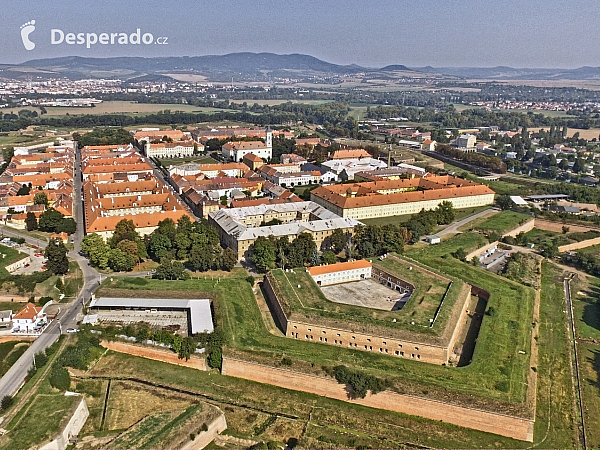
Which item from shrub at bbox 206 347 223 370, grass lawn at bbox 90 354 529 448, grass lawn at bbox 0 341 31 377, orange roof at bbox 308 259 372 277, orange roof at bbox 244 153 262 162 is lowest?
grass lawn at bbox 90 354 529 448

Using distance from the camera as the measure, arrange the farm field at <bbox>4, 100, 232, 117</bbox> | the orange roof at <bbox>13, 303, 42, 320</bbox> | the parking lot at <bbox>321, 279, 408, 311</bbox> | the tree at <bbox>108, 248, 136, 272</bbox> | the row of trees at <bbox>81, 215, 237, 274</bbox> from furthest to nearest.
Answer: the farm field at <bbox>4, 100, 232, 117</bbox> < the row of trees at <bbox>81, 215, 237, 274</bbox> < the tree at <bbox>108, 248, 136, 272</bbox> < the parking lot at <bbox>321, 279, 408, 311</bbox> < the orange roof at <bbox>13, 303, 42, 320</bbox>

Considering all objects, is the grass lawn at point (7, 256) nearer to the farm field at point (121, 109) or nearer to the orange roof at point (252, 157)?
the orange roof at point (252, 157)

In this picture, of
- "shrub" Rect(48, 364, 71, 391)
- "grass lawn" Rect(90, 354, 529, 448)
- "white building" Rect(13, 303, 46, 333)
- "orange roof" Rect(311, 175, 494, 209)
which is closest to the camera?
"grass lawn" Rect(90, 354, 529, 448)

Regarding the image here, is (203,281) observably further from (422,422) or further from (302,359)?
(422,422)

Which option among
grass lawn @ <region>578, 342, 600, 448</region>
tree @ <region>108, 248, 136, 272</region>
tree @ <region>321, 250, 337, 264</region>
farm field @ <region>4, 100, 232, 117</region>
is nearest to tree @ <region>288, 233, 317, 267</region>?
tree @ <region>321, 250, 337, 264</region>

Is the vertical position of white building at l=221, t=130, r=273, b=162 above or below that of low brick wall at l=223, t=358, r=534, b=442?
above

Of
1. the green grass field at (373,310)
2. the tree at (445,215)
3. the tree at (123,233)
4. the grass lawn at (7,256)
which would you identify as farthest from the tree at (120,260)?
the tree at (445,215)

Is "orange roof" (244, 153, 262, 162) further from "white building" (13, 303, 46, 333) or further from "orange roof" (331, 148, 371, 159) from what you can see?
"white building" (13, 303, 46, 333)

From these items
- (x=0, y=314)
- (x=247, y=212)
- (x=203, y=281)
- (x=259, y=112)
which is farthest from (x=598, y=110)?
(x=0, y=314)
